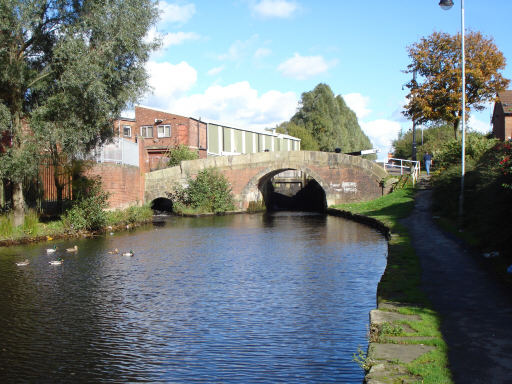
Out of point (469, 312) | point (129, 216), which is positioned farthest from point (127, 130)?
point (469, 312)

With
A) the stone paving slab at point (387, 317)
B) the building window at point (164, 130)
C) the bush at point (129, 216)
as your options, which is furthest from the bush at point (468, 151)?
the building window at point (164, 130)

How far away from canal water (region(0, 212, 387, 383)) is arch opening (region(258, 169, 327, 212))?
25.1 m

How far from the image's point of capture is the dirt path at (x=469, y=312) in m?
5.21

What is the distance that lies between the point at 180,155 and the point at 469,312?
30.6 metres

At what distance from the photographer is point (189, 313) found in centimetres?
923

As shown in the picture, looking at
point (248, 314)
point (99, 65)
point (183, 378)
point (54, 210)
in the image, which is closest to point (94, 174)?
point (54, 210)

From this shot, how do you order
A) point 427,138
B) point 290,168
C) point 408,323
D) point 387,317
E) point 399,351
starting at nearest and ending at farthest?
point 399,351, point 408,323, point 387,317, point 290,168, point 427,138

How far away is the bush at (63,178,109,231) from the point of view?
20.3 m

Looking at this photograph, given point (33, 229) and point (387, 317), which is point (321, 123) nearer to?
point (33, 229)

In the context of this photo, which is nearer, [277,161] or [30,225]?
[30,225]

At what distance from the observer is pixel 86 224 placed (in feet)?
67.9

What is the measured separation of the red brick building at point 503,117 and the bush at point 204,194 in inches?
729

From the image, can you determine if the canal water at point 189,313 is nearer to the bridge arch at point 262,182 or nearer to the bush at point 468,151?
the bush at point 468,151

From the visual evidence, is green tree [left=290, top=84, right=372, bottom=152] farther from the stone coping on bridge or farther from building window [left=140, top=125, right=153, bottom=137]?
the stone coping on bridge
